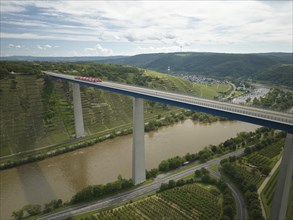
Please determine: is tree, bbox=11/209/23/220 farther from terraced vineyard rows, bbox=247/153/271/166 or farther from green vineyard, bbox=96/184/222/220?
terraced vineyard rows, bbox=247/153/271/166

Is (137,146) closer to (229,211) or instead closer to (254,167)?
(229,211)

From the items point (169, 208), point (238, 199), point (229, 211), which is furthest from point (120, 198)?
point (238, 199)

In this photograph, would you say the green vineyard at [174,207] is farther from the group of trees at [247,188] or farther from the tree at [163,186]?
the group of trees at [247,188]

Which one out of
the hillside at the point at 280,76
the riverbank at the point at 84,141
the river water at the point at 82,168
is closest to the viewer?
the river water at the point at 82,168

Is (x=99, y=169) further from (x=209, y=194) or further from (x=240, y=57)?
(x=240, y=57)

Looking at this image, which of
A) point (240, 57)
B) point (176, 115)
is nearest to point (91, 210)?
point (176, 115)

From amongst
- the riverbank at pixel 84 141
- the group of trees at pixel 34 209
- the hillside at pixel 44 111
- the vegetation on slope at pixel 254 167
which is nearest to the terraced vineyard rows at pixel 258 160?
the vegetation on slope at pixel 254 167
